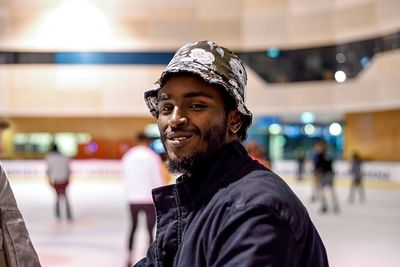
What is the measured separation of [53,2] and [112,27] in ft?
9.04

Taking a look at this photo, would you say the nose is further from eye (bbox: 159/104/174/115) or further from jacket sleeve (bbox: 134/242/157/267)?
jacket sleeve (bbox: 134/242/157/267)

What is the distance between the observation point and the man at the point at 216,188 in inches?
36.5

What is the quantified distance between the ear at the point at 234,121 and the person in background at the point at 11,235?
22.1 inches

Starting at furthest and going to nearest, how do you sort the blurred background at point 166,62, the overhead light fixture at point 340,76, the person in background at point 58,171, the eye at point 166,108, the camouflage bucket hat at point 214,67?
the overhead light fixture at point 340,76, the blurred background at point 166,62, the person in background at point 58,171, the eye at point 166,108, the camouflage bucket hat at point 214,67

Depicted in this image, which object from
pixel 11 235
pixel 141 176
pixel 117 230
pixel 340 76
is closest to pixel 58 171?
A: pixel 117 230

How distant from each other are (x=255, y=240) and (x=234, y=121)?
0.36 m

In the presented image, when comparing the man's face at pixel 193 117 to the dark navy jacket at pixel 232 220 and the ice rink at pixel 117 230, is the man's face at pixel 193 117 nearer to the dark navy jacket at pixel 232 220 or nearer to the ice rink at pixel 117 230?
the dark navy jacket at pixel 232 220

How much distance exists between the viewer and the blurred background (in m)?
19.6

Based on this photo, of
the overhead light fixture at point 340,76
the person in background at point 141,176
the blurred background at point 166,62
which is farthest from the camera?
the overhead light fixture at point 340,76

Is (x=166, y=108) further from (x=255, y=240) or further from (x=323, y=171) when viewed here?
(x=323, y=171)

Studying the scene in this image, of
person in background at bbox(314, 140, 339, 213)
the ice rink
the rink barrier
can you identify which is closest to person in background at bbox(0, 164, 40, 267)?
the ice rink

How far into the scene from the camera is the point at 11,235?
1243mm

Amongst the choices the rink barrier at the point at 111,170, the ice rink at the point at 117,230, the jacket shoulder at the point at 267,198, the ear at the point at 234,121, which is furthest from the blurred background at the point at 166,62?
the jacket shoulder at the point at 267,198

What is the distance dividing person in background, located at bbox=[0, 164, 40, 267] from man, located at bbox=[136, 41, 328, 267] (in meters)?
0.32
